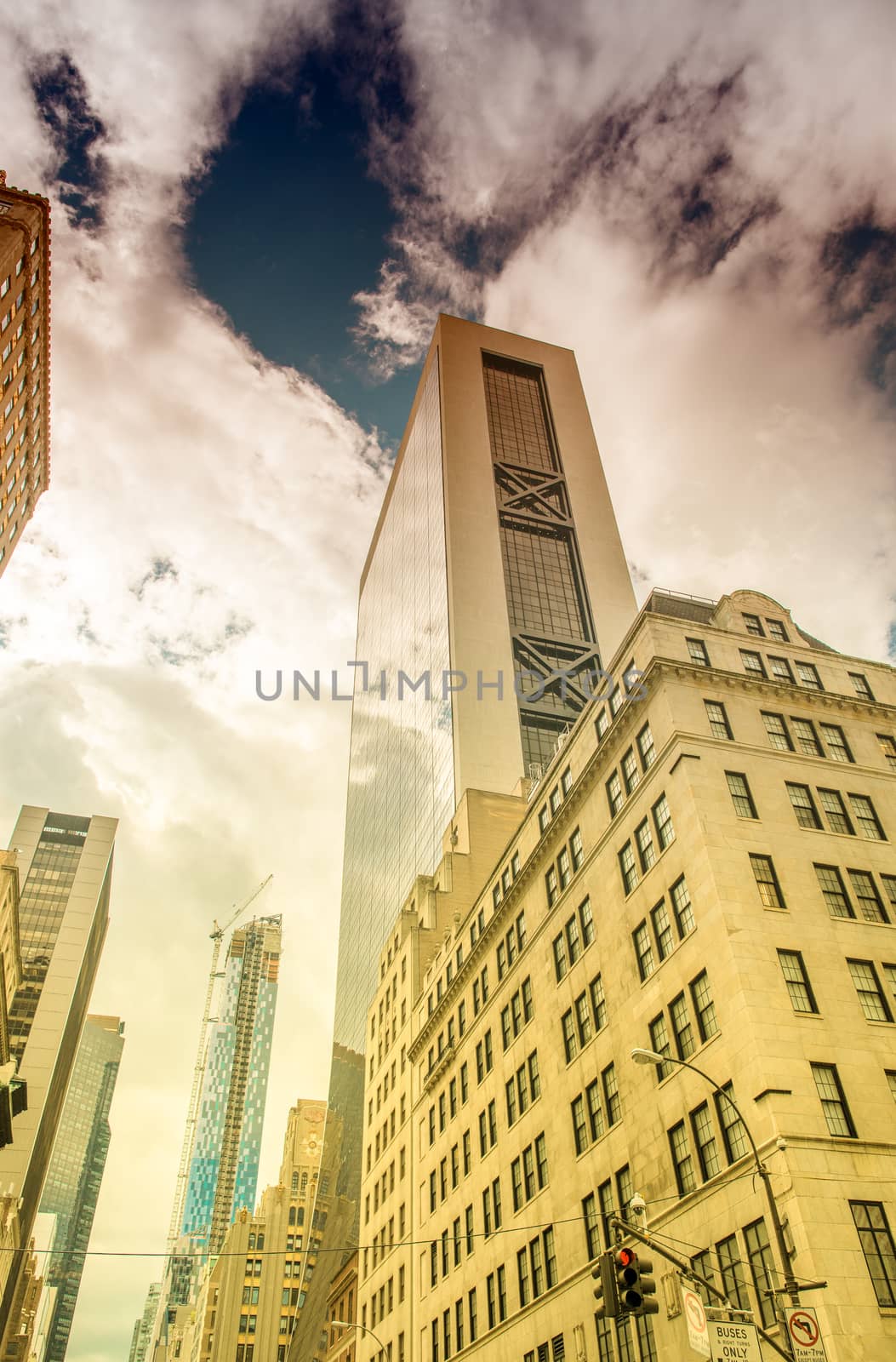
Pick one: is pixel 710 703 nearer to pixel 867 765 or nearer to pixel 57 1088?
pixel 867 765

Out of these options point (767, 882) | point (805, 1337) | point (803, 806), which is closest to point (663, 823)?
point (767, 882)

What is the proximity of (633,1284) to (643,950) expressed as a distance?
19073 millimetres

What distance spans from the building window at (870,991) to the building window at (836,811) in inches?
235

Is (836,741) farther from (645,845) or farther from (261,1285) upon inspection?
(261,1285)

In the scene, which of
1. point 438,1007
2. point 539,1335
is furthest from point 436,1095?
point 539,1335

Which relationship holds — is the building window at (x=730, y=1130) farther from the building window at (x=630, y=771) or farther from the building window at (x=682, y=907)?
the building window at (x=630, y=771)

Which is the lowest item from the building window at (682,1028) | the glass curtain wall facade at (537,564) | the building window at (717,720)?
the building window at (682,1028)

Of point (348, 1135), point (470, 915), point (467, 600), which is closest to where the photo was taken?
point (470, 915)

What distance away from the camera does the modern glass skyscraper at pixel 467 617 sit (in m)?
113

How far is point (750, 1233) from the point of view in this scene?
87.6ft

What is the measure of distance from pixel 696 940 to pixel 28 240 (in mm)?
71449

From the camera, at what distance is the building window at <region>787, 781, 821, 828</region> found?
3619cm

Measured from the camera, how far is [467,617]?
126 metres

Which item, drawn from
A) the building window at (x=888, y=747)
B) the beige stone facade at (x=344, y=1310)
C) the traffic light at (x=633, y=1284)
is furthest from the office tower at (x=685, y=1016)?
the beige stone facade at (x=344, y=1310)
